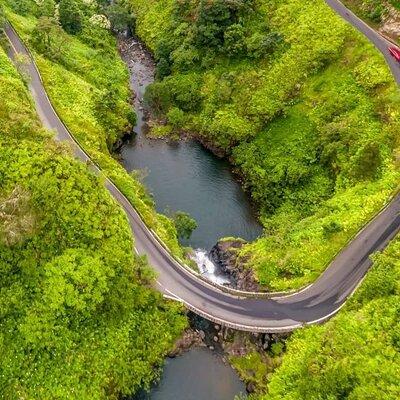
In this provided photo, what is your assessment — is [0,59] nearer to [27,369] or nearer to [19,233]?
[19,233]

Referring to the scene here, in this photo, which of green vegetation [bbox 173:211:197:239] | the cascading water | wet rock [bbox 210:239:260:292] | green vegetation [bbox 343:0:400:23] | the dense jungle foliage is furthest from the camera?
green vegetation [bbox 343:0:400:23]

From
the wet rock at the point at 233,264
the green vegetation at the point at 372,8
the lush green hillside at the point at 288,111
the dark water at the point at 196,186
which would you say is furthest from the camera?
the green vegetation at the point at 372,8

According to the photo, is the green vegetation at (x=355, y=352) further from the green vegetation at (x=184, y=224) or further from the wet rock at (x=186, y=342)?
the green vegetation at (x=184, y=224)

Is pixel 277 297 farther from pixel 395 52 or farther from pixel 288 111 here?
pixel 395 52

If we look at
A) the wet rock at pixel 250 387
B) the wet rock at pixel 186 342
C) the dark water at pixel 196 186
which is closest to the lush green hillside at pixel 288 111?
the dark water at pixel 196 186

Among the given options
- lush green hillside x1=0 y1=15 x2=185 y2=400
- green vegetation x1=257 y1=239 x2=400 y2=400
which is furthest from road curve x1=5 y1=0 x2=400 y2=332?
lush green hillside x1=0 y1=15 x2=185 y2=400

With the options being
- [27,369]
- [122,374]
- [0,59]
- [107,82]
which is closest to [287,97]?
[107,82]

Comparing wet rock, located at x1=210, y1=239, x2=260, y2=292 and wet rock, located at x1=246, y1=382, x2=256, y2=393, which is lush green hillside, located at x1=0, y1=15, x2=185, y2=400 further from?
wet rock, located at x1=210, y1=239, x2=260, y2=292
